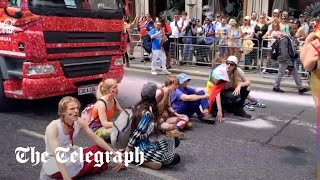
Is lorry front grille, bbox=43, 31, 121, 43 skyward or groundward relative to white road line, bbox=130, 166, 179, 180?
skyward

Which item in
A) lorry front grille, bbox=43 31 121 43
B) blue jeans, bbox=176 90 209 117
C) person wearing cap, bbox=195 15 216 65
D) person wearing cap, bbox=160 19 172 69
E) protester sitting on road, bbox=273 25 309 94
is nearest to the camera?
lorry front grille, bbox=43 31 121 43

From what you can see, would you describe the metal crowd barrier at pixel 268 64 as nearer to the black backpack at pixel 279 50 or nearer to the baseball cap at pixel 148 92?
the black backpack at pixel 279 50

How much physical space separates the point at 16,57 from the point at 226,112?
367 cm

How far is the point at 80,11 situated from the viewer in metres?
6.57

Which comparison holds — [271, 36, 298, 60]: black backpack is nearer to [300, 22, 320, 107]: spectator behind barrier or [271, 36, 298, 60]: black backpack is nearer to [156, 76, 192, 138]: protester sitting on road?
[156, 76, 192, 138]: protester sitting on road

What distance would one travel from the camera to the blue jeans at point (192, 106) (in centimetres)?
634

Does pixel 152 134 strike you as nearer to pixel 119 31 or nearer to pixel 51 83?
pixel 51 83

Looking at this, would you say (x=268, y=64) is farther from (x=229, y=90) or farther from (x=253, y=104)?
(x=229, y=90)

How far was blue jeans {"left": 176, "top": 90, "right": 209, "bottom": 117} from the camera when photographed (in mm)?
6345

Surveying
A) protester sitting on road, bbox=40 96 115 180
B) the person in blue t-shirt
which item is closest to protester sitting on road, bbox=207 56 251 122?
protester sitting on road, bbox=40 96 115 180

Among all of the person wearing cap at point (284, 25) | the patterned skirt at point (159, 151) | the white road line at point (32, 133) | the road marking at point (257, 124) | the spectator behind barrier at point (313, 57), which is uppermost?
the person wearing cap at point (284, 25)

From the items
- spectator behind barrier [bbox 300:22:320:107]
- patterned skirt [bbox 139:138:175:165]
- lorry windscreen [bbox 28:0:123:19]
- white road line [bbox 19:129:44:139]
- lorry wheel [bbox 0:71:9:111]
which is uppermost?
lorry windscreen [bbox 28:0:123:19]

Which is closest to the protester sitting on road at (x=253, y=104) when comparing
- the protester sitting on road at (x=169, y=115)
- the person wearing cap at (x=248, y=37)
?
the protester sitting on road at (x=169, y=115)

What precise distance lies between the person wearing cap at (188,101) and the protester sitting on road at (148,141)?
1682 mm
